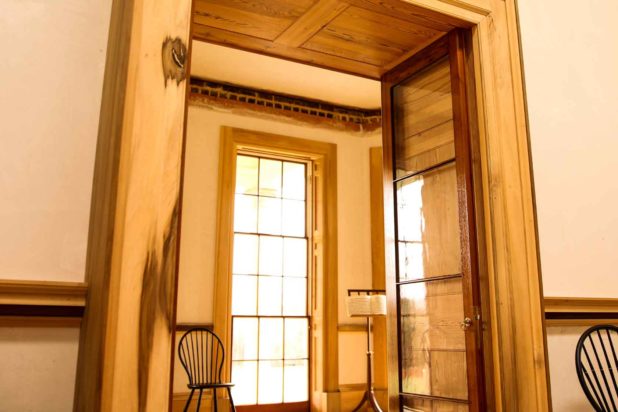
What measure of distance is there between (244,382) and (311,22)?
3.89 metres

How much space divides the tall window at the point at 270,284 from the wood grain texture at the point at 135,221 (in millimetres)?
4061

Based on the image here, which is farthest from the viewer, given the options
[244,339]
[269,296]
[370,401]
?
[269,296]

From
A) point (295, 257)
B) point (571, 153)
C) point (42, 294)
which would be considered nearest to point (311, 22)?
point (571, 153)

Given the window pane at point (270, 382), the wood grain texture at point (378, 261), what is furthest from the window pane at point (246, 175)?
the window pane at point (270, 382)

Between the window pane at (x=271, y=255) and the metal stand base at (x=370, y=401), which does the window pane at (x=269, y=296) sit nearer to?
the window pane at (x=271, y=255)

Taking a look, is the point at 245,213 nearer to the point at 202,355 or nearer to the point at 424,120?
the point at 202,355

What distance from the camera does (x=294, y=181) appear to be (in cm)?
636

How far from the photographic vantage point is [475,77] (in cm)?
266

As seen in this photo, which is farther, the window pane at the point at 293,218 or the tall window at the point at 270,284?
the window pane at the point at 293,218

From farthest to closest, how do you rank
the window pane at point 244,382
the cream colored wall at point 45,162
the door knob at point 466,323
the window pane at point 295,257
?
the window pane at point 295,257
the window pane at point 244,382
the door knob at point 466,323
the cream colored wall at point 45,162

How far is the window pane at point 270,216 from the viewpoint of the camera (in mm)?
6043

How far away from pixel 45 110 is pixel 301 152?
14.6 feet

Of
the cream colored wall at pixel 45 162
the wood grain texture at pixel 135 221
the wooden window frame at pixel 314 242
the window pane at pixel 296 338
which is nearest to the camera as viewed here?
the wood grain texture at pixel 135 221

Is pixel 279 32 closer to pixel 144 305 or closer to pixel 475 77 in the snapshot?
pixel 475 77
